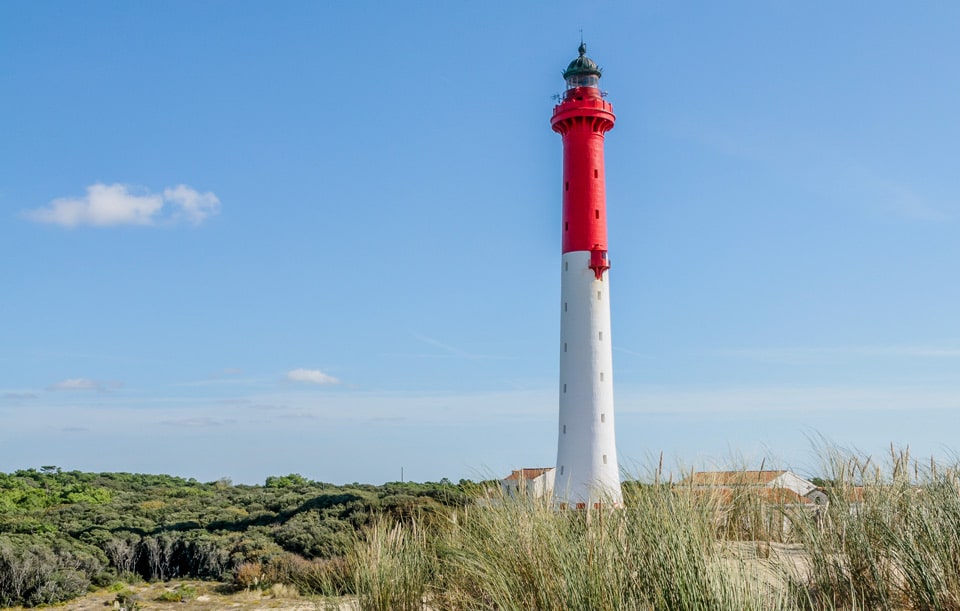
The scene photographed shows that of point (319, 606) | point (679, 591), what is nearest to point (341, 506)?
point (319, 606)

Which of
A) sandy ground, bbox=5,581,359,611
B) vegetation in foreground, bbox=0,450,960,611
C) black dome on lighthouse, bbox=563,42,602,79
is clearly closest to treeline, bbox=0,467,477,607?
sandy ground, bbox=5,581,359,611

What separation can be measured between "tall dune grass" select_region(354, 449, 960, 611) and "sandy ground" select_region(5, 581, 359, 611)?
8.09 metres

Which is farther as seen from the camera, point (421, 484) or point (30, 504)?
point (421, 484)

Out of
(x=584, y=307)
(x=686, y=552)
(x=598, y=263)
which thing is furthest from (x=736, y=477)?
(x=598, y=263)

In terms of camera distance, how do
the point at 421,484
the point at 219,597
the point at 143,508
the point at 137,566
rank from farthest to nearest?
Result: the point at 421,484 < the point at 143,508 < the point at 137,566 < the point at 219,597

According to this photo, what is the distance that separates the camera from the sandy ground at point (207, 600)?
53.8 feet

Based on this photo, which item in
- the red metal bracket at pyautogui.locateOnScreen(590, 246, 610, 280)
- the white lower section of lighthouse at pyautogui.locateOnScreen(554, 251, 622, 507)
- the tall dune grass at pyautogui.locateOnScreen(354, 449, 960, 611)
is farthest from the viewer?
the red metal bracket at pyautogui.locateOnScreen(590, 246, 610, 280)

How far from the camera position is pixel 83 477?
1640 inches

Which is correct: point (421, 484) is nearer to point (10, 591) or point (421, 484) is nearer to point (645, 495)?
point (10, 591)

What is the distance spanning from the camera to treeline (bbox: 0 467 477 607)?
59.4ft

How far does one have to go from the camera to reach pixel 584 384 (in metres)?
25.5

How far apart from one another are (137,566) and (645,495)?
18.5 meters

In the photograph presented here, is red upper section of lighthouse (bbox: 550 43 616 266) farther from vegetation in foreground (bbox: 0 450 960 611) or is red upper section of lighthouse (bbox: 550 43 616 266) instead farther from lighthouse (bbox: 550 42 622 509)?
vegetation in foreground (bbox: 0 450 960 611)

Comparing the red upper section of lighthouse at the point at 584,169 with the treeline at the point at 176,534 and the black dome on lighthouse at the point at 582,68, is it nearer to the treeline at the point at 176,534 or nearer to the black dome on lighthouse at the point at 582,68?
the black dome on lighthouse at the point at 582,68
